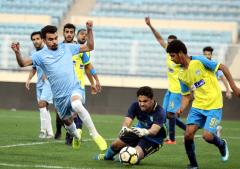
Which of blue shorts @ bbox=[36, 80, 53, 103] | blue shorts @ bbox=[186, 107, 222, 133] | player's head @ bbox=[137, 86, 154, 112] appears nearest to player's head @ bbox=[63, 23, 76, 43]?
blue shorts @ bbox=[36, 80, 53, 103]

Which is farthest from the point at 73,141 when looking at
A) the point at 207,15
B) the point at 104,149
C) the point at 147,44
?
the point at 207,15

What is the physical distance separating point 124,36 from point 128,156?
1831 centimetres

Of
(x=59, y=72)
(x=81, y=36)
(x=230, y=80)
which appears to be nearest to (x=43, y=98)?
(x=81, y=36)

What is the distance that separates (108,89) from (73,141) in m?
11.2

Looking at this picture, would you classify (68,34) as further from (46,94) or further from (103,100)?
(103,100)

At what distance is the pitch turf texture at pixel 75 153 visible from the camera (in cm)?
1066

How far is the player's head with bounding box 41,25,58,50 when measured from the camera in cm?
1207

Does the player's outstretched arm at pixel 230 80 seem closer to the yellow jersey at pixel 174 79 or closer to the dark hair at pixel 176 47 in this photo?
the dark hair at pixel 176 47

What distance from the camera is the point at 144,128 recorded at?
1109cm

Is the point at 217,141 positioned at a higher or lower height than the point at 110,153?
higher

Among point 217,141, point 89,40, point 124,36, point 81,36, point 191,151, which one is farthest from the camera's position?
point 124,36

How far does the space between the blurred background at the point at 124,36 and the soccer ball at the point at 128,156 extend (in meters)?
12.7

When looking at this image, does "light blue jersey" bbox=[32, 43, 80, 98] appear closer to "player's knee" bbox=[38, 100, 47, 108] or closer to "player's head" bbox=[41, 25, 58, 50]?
"player's head" bbox=[41, 25, 58, 50]

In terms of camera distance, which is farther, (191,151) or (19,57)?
(19,57)
